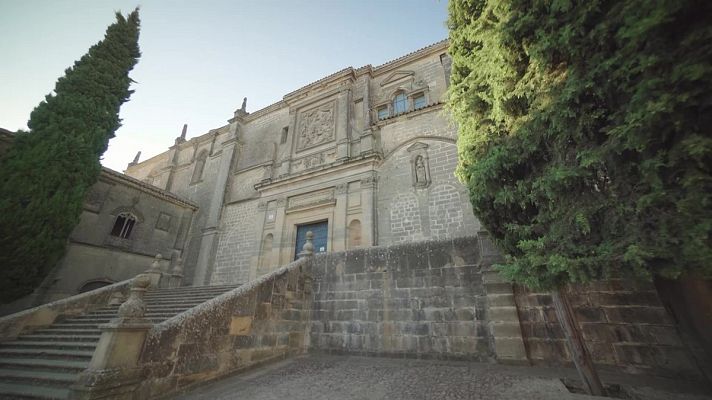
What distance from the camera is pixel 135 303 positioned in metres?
3.90

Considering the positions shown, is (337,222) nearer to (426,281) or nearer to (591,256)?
(426,281)

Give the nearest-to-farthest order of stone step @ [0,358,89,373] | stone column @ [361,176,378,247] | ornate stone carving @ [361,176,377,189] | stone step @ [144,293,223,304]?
stone step @ [0,358,89,373]
stone step @ [144,293,223,304]
stone column @ [361,176,378,247]
ornate stone carving @ [361,176,377,189]

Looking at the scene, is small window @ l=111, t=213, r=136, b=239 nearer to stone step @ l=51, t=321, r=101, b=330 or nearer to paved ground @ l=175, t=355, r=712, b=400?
stone step @ l=51, t=321, r=101, b=330

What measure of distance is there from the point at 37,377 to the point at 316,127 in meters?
12.4

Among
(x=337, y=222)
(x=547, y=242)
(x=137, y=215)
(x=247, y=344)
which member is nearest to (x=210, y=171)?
(x=137, y=215)

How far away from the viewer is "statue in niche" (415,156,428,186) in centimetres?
1012

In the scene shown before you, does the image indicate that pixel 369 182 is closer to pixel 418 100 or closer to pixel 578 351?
pixel 418 100

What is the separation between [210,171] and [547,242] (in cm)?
1798

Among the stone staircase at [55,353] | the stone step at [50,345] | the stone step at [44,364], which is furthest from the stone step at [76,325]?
the stone step at [44,364]

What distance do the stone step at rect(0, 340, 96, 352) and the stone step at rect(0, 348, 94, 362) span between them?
0.39 feet

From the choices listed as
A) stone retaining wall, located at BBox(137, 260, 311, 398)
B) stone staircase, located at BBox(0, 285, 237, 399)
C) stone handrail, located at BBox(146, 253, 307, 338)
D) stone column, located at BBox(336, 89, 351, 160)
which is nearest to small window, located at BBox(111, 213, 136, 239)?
stone staircase, located at BBox(0, 285, 237, 399)

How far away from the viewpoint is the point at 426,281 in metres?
6.02

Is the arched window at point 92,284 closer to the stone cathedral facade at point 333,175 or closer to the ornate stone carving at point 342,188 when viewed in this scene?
the stone cathedral facade at point 333,175

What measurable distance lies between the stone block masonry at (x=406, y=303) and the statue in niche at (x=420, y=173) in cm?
416
